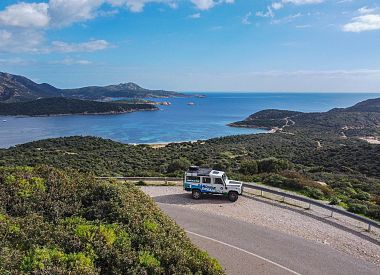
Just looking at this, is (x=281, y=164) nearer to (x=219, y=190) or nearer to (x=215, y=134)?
(x=219, y=190)

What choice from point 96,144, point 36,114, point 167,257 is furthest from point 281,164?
point 36,114

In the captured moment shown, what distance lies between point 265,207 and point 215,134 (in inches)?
3242

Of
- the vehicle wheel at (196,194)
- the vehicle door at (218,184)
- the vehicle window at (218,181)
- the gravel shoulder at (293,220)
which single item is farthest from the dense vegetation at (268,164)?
the vehicle wheel at (196,194)

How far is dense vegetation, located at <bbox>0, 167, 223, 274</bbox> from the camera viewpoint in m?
5.68

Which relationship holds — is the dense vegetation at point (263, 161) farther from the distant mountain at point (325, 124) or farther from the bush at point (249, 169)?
the distant mountain at point (325, 124)

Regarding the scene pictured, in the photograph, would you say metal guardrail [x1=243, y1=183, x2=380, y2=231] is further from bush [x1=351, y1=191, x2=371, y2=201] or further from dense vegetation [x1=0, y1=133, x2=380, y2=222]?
bush [x1=351, y1=191, x2=371, y2=201]

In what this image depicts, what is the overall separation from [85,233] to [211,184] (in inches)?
446

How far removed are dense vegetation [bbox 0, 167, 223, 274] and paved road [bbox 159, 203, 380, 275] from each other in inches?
147

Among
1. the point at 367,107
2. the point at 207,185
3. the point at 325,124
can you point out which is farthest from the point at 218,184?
the point at 367,107

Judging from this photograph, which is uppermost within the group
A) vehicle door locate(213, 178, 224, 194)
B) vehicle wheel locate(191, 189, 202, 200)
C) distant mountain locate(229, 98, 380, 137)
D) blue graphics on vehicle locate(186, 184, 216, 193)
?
vehicle door locate(213, 178, 224, 194)

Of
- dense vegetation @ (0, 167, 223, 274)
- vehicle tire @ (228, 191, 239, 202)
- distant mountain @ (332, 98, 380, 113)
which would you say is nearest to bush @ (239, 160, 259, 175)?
vehicle tire @ (228, 191, 239, 202)

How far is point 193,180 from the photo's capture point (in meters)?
17.7

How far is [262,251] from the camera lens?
38.4ft

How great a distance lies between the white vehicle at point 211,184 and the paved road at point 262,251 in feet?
8.72
